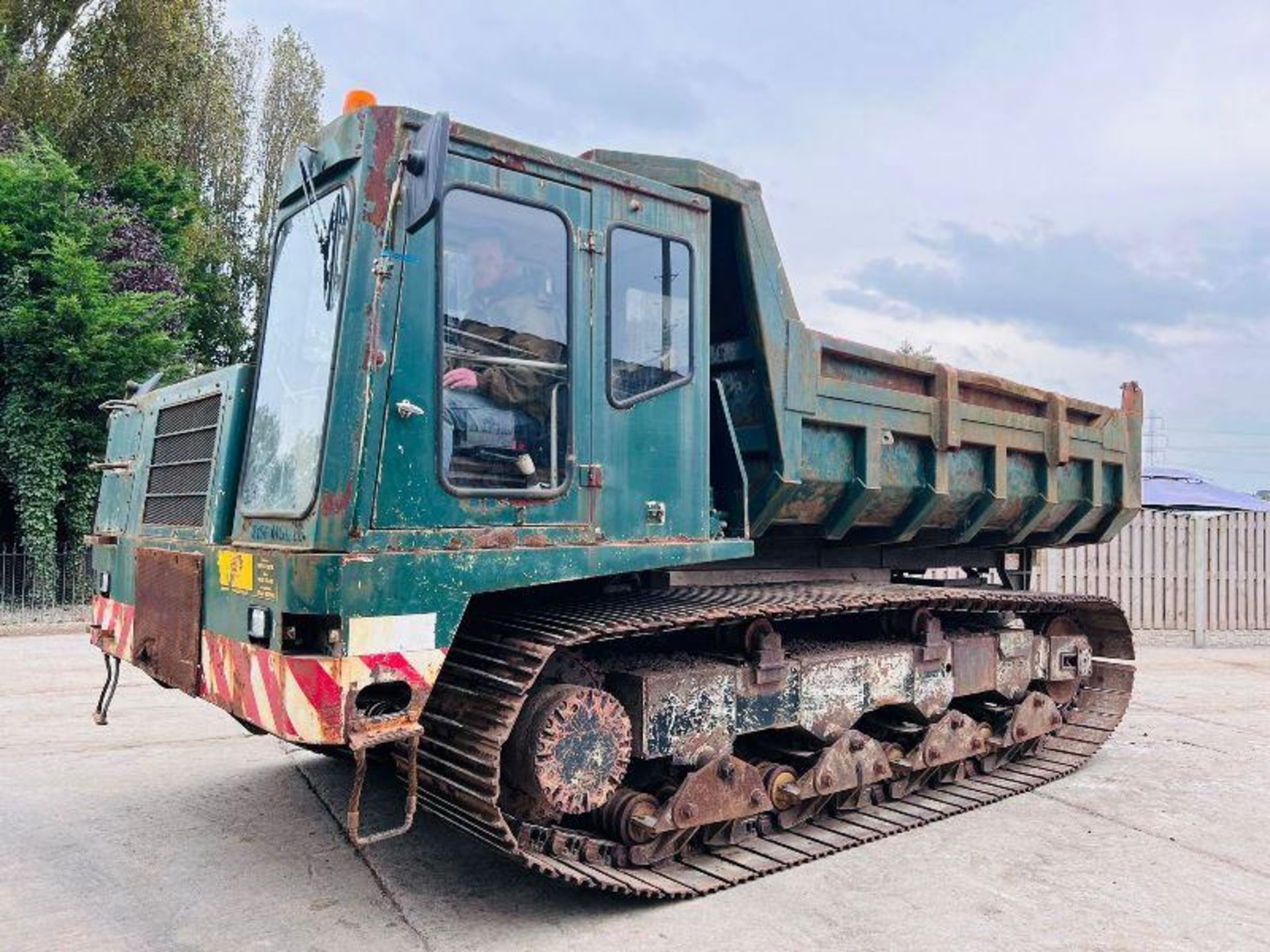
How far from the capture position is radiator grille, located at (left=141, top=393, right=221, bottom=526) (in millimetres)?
4418

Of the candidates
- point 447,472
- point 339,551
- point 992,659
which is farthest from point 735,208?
point 992,659

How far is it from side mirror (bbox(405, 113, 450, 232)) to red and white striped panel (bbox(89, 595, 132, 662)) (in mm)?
2448

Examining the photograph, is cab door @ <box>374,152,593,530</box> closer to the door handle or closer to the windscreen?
the door handle

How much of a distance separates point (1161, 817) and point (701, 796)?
2773 millimetres

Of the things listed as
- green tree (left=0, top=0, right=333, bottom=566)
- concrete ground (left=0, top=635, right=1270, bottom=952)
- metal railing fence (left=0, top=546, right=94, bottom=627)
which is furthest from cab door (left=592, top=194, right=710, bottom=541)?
metal railing fence (left=0, top=546, right=94, bottom=627)

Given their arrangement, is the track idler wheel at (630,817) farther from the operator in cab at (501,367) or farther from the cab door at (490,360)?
the operator in cab at (501,367)

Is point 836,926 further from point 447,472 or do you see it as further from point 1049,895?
point 447,472

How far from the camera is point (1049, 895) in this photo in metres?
4.26

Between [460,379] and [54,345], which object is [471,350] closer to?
[460,379]

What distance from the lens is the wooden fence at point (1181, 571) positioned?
13.6 metres

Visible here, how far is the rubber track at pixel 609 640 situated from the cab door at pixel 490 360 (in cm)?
46

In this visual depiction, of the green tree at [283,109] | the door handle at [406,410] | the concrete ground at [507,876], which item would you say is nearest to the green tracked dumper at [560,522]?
the door handle at [406,410]

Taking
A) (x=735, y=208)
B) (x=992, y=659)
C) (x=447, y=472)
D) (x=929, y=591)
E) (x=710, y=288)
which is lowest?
(x=992, y=659)

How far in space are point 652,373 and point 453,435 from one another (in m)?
1.01
